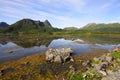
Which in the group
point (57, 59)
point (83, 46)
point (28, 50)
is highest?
point (57, 59)

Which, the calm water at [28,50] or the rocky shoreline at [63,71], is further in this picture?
the calm water at [28,50]

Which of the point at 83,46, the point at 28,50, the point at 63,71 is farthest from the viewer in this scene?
the point at 83,46

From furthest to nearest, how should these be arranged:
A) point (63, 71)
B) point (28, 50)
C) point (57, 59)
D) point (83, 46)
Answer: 1. point (83, 46)
2. point (28, 50)
3. point (57, 59)
4. point (63, 71)

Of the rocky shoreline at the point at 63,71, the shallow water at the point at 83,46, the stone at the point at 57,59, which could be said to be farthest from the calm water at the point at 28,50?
the stone at the point at 57,59

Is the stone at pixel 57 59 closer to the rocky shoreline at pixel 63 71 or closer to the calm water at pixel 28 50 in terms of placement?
the rocky shoreline at pixel 63 71

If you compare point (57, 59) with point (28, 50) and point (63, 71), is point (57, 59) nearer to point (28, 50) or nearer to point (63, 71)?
point (63, 71)

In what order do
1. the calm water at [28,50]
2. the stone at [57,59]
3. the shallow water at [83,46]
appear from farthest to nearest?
1. the shallow water at [83,46]
2. the calm water at [28,50]
3. the stone at [57,59]

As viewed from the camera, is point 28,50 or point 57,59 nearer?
point 57,59

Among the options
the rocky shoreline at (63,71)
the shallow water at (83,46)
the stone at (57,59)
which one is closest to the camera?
the rocky shoreline at (63,71)

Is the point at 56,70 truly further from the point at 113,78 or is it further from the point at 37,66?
the point at 113,78

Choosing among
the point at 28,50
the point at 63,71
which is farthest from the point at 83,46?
the point at 63,71

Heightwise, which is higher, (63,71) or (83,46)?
(83,46)

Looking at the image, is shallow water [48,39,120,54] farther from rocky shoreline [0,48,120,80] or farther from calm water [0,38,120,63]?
rocky shoreline [0,48,120,80]

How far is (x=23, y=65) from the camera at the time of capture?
39812 millimetres
